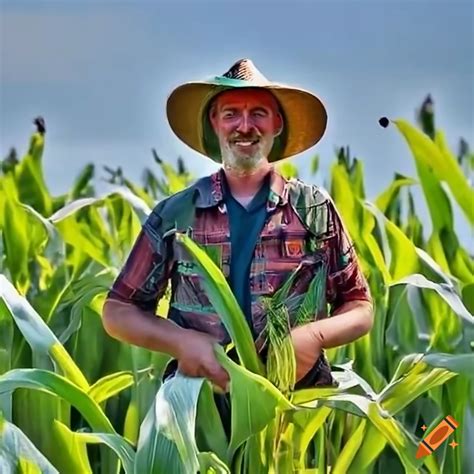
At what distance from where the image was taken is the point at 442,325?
1.62 meters

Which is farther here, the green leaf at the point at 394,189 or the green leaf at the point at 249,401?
the green leaf at the point at 394,189

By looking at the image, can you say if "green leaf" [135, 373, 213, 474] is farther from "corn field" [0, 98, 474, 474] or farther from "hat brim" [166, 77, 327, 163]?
"hat brim" [166, 77, 327, 163]

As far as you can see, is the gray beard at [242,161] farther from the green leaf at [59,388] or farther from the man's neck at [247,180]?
the green leaf at [59,388]

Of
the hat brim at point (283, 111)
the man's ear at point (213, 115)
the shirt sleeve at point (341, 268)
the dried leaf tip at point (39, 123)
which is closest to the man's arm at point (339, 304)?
the shirt sleeve at point (341, 268)

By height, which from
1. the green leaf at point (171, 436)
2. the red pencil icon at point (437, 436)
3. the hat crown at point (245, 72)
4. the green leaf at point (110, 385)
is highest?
the hat crown at point (245, 72)

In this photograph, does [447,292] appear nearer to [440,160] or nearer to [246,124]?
[440,160]

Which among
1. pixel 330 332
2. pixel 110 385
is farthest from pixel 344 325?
pixel 110 385

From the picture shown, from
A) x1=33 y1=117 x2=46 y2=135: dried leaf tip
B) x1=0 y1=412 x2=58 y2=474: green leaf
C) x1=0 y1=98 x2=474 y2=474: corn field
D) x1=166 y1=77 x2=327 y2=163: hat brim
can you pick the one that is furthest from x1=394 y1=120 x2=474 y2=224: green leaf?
x1=0 y1=412 x2=58 y2=474: green leaf

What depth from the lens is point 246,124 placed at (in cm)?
151

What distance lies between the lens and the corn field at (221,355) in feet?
4.73

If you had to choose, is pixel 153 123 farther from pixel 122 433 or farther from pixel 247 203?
pixel 122 433

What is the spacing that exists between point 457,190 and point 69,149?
23.3 inches

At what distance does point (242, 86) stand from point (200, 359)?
0.39m

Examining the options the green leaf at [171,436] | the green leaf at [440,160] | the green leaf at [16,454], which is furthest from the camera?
the green leaf at [440,160]
